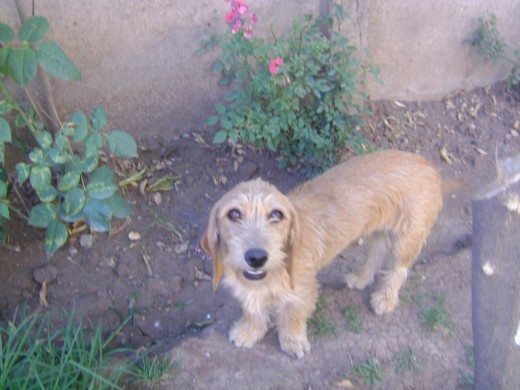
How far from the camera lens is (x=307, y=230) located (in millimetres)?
2850

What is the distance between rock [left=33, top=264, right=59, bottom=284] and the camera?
11.8 feet

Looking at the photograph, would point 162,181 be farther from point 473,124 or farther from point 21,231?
point 473,124

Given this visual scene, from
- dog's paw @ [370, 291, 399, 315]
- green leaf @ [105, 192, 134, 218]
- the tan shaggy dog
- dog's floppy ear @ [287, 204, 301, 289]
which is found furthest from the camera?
dog's paw @ [370, 291, 399, 315]

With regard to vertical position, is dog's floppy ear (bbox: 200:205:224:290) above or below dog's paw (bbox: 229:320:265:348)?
above

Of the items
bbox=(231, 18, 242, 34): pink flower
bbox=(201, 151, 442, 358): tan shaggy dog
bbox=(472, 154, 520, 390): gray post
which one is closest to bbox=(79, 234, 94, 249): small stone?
bbox=(201, 151, 442, 358): tan shaggy dog

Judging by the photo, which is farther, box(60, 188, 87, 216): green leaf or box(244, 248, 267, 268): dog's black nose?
box(60, 188, 87, 216): green leaf

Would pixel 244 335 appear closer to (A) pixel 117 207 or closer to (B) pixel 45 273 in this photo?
(A) pixel 117 207

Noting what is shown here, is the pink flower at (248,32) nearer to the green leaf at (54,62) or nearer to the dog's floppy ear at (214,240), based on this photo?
the green leaf at (54,62)

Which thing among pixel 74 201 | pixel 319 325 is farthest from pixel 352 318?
pixel 74 201

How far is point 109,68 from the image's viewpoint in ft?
13.0

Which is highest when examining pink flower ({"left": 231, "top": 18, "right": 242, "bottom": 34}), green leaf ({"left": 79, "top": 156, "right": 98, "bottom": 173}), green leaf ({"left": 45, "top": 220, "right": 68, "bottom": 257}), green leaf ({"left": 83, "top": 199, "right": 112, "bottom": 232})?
pink flower ({"left": 231, "top": 18, "right": 242, "bottom": 34})

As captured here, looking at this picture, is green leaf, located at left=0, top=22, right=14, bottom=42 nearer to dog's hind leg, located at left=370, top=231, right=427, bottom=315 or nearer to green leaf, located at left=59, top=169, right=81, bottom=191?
green leaf, located at left=59, top=169, right=81, bottom=191

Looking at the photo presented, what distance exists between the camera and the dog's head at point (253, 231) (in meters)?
2.44

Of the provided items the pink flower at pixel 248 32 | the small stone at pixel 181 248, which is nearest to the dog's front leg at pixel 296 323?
the small stone at pixel 181 248
